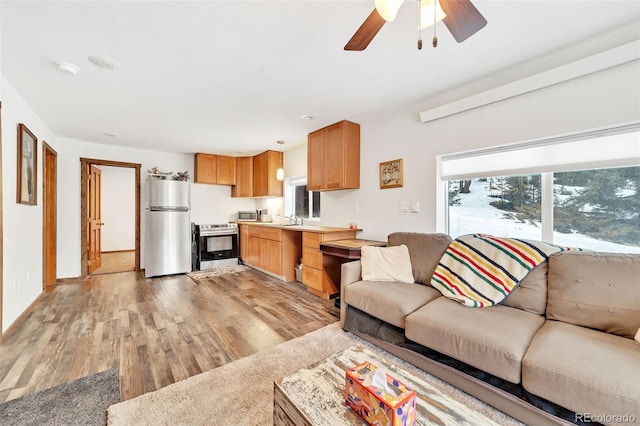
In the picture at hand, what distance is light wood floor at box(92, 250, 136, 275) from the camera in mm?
4864

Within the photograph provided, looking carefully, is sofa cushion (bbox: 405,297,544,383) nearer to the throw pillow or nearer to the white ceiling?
the throw pillow

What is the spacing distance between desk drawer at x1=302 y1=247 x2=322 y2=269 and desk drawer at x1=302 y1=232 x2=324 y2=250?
0.06m

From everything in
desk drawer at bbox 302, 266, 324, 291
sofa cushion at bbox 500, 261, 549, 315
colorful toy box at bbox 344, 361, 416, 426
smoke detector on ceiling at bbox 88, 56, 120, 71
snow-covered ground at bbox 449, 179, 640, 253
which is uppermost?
smoke detector on ceiling at bbox 88, 56, 120, 71

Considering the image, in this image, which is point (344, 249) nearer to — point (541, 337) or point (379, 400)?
point (541, 337)

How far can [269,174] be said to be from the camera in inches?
199

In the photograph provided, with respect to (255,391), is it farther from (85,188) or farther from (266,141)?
(85,188)

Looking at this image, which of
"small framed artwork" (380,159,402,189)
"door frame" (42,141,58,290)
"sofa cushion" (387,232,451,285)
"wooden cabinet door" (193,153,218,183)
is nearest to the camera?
"sofa cushion" (387,232,451,285)

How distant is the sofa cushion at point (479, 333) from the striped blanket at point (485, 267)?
0.37ft

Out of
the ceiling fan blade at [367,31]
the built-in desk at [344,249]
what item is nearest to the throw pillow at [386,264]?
the built-in desk at [344,249]

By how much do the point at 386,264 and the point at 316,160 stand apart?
199cm

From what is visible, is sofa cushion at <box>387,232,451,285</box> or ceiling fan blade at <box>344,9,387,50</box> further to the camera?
sofa cushion at <box>387,232,451,285</box>

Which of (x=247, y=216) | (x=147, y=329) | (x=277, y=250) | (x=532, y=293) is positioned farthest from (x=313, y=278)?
(x=247, y=216)

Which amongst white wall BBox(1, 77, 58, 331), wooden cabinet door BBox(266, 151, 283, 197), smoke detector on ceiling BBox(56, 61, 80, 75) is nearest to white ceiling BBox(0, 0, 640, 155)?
smoke detector on ceiling BBox(56, 61, 80, 75)

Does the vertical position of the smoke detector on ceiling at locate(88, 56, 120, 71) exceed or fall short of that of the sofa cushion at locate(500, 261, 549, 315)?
it exceeds it
